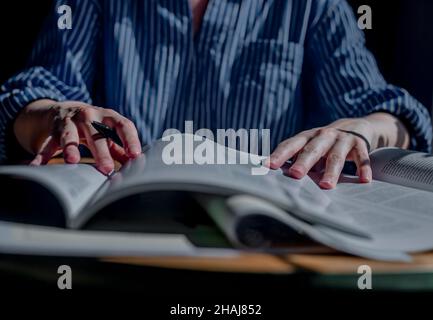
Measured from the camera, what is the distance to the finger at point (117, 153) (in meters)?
0.59

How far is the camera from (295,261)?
0.38 metres

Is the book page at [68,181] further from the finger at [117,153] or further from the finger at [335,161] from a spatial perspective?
the finger at [335,161]

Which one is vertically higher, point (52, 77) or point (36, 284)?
point (52, 77)

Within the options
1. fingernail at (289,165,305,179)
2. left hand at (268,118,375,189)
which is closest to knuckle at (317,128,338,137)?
left hand at (268,118,375,189)

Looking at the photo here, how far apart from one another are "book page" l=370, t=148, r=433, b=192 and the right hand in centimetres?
29

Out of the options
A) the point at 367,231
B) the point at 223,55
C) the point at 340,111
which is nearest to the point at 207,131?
the point at 223,55

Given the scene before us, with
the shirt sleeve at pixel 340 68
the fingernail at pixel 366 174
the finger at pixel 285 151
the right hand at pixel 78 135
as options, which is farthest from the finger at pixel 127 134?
the shirt sleeve at pixel 340 68

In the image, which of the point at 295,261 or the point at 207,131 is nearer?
the point at 295,261

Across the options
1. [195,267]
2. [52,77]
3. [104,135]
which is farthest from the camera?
[52,77]

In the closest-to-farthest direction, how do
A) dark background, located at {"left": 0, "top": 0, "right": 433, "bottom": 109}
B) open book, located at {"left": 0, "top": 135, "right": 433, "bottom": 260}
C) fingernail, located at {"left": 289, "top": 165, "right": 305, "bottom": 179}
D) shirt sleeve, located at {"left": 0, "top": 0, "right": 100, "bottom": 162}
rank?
open book, located at {"left": 0, "top": 135, "right": 433, "bottom": 260}, fingernail, located at {"left": 289, "top": 165, "right": 305, "bottom": 179}, shirt sleeve, located at {"left": 0, "top": 0, "right": 100, "bottom": 162}, dark background, located at {"left": 0, "top": 0, "right": 433, "bottom": 109}

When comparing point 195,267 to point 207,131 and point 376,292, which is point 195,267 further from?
point 207,131

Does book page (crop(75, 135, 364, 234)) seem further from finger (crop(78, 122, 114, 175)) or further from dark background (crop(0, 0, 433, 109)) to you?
dark background (crop(0, 0, 433, 109))

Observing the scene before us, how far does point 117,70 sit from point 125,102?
59 millimetres

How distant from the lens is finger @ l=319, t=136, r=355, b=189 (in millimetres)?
548
